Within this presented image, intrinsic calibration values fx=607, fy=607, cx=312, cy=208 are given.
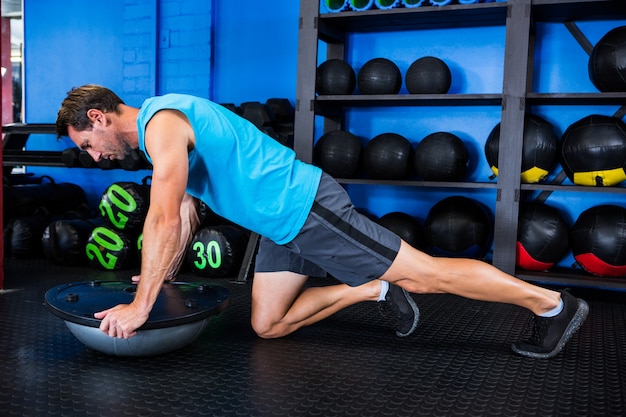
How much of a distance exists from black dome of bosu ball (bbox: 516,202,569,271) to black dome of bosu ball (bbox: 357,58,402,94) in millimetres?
1037

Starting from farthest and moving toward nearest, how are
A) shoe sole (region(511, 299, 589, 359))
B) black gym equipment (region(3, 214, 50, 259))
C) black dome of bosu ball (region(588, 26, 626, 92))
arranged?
black gym equipment (region(3, 214, 50, 259))
black dome of bosu ball (region(588, 26, 626, 92))
shoe sole (region(511, 299, 589, 359))

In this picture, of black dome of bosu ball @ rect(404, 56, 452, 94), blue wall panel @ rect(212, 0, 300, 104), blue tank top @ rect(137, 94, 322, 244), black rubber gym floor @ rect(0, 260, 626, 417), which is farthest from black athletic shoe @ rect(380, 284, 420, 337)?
blue wall panel @ rect(212, 0, 300, 104)

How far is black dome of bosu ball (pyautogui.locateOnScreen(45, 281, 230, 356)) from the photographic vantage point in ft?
6.05

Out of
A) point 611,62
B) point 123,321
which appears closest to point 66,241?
point 123,321

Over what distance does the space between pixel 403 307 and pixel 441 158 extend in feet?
4.13

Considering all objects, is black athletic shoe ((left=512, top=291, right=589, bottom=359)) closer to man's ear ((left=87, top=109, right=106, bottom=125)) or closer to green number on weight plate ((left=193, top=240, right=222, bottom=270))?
man's ear ((left=87, top=109, right=106, bottom=125))

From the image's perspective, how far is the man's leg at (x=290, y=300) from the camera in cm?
217

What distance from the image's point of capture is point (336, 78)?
11.8ft

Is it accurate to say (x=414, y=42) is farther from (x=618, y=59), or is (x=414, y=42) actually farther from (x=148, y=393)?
(x=148, y=393)

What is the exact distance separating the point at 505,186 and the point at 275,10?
2002 mm

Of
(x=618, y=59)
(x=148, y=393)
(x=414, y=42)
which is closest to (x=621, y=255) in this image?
(x=618, y=59)

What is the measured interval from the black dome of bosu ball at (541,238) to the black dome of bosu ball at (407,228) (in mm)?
552

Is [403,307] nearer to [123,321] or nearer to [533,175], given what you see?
[123,321]

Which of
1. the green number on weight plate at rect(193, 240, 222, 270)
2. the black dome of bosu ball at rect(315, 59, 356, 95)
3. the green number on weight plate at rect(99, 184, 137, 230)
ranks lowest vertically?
the green number on weight plate at rect(193, 240, 222, 270)
